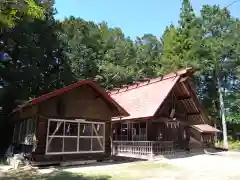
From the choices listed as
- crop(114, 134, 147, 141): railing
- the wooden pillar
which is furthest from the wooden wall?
crop(114, 134, 147, 141): railing

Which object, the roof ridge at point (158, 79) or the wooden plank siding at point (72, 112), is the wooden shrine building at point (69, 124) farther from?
the roof ridge at point (158, 79)

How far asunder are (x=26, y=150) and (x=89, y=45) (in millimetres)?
29835

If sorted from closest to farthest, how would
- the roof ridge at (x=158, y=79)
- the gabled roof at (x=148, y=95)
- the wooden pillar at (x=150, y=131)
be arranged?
the gabled roof at (x=148, y=95) < the wooden pillar at (x=150, y=131) < the roof ridge at (x=158, y=79)

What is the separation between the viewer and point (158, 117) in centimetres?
2181

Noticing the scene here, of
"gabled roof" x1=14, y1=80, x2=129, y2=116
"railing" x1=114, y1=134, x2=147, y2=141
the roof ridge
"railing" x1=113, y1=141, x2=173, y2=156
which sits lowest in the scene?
→ "railing" x1=113, y1=141, x2=173, y2=156

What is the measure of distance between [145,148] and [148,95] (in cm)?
516

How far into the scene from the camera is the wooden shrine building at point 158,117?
20859mm

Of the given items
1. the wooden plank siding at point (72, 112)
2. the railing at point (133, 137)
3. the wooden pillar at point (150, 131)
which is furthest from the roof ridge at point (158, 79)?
the wooden plank siding at point (72, 112)

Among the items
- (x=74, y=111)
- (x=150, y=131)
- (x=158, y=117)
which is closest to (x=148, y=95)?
(x=158, y=117)

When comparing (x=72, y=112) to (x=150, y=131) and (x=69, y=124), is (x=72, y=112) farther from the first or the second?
(x=150, y=131)

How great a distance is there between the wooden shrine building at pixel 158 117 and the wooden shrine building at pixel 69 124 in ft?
14.7

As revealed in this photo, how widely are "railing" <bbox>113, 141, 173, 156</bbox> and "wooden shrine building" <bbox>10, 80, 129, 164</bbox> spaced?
13.6ft

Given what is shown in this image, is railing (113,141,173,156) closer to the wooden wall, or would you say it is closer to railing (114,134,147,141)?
railing (114,134,147,141)

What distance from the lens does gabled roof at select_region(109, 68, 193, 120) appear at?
20.9 m
